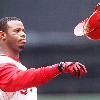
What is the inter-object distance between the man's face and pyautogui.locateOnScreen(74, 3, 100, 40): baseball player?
316 millimetres

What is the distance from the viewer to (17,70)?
2301 millimetres

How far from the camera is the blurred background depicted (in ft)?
18.3

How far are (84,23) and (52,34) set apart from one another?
131 inches

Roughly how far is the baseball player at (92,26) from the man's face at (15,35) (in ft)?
1.04

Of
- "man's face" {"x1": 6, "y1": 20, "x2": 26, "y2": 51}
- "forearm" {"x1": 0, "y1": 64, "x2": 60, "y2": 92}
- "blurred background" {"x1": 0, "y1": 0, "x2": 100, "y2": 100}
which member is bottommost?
"forearm" {"x1": 0, "y1": 64, "x2": 60, "y2": 92}

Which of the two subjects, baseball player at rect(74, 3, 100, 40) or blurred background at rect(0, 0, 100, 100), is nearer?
baseball player at rect(74, 3, 100, 40)

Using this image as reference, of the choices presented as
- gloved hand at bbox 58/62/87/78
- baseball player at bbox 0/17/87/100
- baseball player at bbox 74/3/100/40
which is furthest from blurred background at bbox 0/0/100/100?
gloved hand at bbox 58/62/87/78

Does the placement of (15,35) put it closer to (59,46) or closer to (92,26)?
(92,26)

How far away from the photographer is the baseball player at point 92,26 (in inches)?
91.3

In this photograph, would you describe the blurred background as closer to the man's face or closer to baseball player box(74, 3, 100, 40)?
the man's face

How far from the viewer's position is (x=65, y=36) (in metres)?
5.60

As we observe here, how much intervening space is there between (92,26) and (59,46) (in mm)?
3328

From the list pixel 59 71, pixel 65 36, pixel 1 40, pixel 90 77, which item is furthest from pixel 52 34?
pixel 59 71

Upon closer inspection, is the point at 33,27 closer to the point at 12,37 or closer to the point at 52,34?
the point at 52,34
